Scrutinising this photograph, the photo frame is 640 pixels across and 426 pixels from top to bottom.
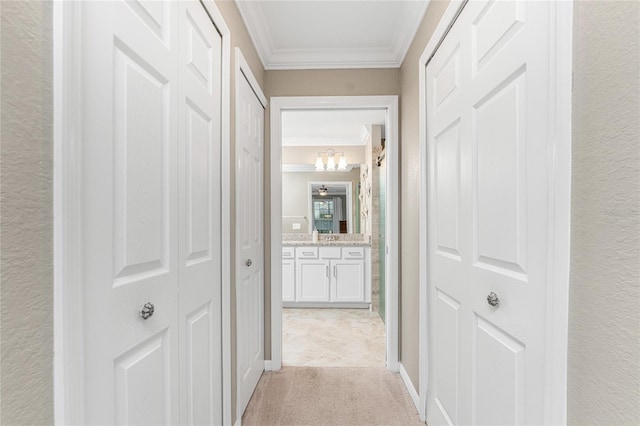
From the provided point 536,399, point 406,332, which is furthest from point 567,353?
point 406,332

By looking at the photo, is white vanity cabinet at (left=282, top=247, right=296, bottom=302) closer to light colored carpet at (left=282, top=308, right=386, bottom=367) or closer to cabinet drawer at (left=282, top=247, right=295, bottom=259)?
cabinet drawer at (left=282, top=247, right=295, bottom=259)

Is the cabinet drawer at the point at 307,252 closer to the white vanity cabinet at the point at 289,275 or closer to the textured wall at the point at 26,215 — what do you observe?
the white vanity cabinet at the point at 289,275

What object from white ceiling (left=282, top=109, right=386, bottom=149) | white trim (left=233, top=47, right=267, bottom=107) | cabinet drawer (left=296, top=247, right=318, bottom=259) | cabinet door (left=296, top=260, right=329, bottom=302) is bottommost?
cabinet door (left=296, top=260, right=329, bottom=302)

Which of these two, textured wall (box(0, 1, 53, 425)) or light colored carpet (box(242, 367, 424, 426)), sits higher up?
textured wall (box(0, 1, 53, 425))

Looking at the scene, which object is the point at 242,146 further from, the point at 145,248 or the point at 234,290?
the point at 145,248

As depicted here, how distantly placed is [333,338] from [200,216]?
2381mm

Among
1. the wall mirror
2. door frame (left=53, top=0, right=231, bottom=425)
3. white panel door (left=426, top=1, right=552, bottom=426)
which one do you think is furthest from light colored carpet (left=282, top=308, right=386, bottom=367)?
door frame (left=53, top=0, right=231, bottom=425)

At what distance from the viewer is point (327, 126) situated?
168 inches

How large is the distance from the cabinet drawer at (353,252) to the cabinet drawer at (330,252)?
9 cm

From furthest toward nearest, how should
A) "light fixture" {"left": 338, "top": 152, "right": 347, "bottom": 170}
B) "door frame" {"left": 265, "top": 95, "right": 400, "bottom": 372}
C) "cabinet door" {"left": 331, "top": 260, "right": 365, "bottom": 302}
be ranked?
"light fixture" {"left": 338, "top": 152, "right": 347, "bottom": 170} < "cabinet door" {"left": 331, "top": 260, "right": 365, "bottom": 302} < "door frame" {"left": 265, "top": 95, "right": 400, "bottom": 372}

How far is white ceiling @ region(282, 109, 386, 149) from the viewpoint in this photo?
12.6 ft

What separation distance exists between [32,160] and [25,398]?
428 millimetres

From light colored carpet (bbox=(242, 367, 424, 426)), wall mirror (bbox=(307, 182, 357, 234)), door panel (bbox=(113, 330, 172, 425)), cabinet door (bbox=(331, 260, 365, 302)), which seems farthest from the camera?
wall mirror (bbox=(307, 182, 357, 234))

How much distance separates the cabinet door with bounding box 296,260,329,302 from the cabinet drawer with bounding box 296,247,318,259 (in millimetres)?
79
